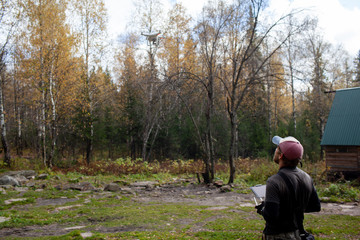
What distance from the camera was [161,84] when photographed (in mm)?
12242

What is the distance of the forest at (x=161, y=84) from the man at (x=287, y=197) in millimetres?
8155

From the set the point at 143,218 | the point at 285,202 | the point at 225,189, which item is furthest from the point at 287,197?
the point at 225,189

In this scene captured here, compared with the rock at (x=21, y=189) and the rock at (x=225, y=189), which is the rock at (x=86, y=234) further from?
the rock at (x=225, y=189)

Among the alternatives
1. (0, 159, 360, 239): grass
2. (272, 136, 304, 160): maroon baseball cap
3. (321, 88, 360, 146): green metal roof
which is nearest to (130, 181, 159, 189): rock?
(0, 159, 360, 239): grass

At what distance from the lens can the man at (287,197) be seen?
242 cm

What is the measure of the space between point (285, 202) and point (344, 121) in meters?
15.5

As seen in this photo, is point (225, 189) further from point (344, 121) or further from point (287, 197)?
point (344, 121)

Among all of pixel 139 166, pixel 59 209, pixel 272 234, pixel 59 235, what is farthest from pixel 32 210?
pixel 139 166

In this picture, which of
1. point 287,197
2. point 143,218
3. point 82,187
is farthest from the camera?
point 82,187

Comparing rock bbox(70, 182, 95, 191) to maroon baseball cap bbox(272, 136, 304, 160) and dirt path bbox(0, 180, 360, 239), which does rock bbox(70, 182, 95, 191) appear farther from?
maroon baseball cap bbox(272, 136, 304, 160)

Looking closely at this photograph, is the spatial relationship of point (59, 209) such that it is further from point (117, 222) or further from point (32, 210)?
point (117, 222)

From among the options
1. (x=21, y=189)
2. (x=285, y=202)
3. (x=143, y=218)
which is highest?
(x=285, y=202)

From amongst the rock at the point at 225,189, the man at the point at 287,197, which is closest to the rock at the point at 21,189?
the rock at the point at 225,189

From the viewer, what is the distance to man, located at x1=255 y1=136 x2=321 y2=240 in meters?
2.42
